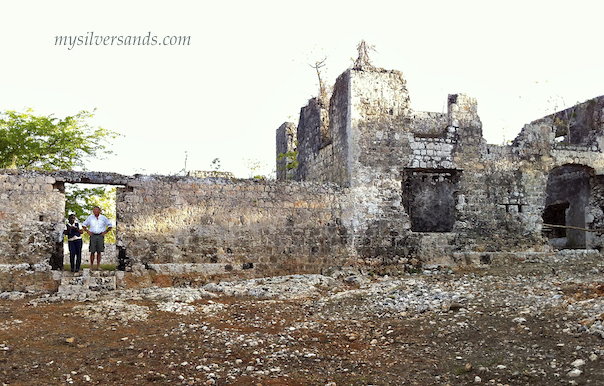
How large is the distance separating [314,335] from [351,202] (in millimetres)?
5279

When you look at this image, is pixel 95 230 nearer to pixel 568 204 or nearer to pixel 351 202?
pixel 351 202

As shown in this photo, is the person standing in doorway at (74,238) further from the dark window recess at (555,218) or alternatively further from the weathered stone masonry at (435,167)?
the dark window recess at (555,218)

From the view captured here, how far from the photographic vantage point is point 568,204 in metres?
15.8

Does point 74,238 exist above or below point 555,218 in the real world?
below

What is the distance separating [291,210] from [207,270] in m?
2.12

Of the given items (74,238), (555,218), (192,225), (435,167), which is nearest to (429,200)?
(435,167)

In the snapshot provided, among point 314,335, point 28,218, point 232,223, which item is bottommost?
point 314,335

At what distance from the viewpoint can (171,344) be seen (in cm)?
628

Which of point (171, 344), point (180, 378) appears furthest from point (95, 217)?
point (180, 378)

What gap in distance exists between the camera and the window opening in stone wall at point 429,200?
48.0 feet

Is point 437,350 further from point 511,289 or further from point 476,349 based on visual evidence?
point 511,289

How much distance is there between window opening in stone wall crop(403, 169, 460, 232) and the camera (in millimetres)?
14617

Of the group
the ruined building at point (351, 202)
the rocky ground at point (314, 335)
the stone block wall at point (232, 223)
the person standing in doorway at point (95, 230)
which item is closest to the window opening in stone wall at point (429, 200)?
the ruined building at point (351, 202)

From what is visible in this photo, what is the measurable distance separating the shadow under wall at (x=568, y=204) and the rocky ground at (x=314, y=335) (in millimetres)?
6143
